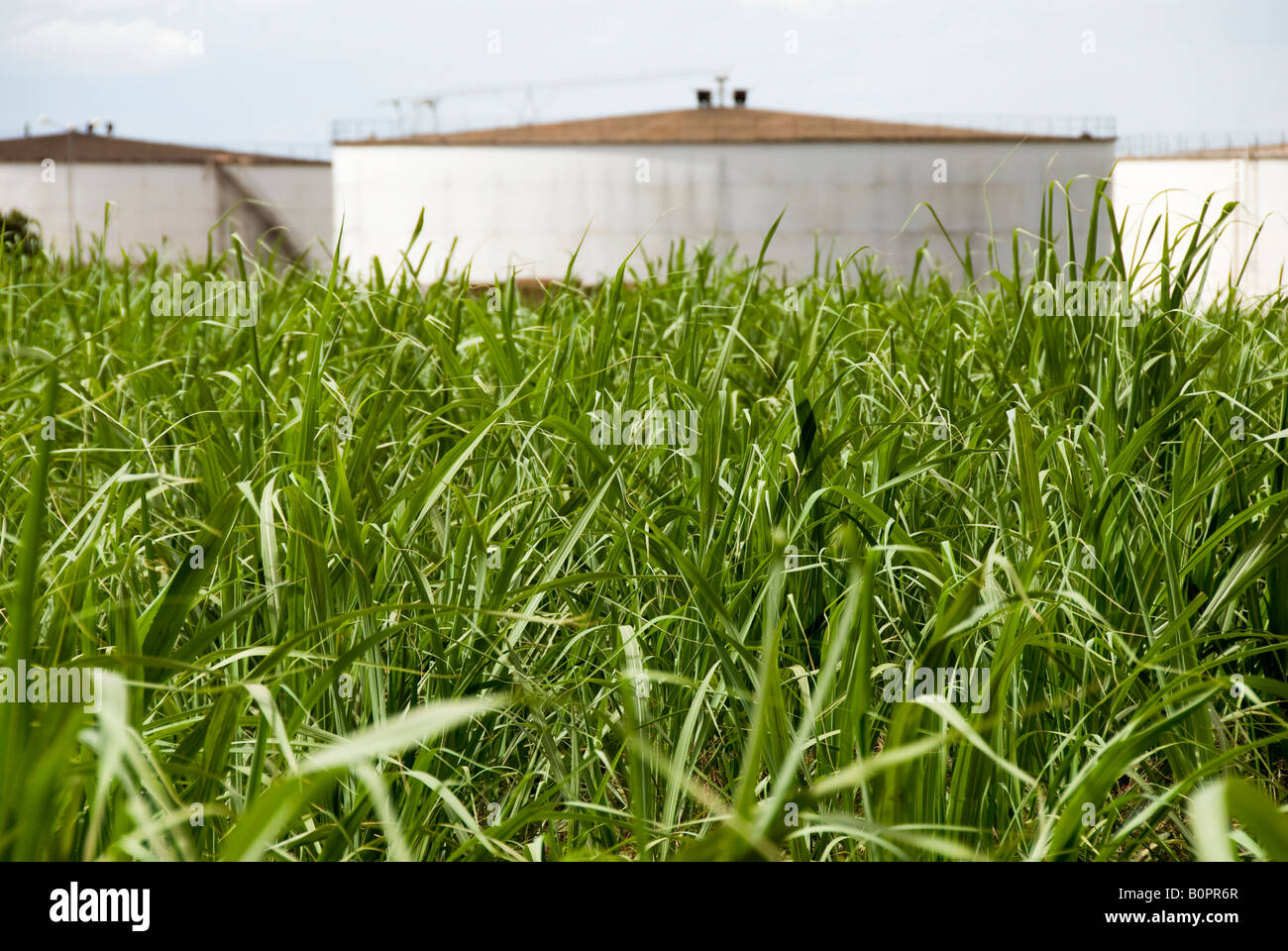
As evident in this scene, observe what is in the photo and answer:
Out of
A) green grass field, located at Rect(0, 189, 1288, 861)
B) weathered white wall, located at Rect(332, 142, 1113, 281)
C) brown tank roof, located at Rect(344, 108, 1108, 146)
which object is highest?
brown tank roof, located at Rect(344, 108, 1108, 146)

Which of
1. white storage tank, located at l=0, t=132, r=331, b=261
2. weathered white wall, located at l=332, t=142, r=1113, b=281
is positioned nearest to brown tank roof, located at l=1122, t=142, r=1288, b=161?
weathered white wall, located at l=332, t=142, r=1113, b=281

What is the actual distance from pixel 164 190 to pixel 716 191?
16395 millimetres

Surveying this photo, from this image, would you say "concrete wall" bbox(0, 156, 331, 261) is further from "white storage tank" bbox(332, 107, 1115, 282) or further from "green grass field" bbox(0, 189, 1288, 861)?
"green grass field" bbox(0, 189, 1288, 861)

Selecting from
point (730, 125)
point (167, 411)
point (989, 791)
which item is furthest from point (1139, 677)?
point (730, 125)

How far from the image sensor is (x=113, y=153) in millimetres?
31734

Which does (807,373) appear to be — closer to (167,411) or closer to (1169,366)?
(1169,366)

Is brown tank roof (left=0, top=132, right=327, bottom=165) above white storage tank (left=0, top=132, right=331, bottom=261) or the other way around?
above

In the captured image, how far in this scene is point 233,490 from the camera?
1.27 meters

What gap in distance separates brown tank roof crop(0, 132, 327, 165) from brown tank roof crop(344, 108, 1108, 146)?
693 cm

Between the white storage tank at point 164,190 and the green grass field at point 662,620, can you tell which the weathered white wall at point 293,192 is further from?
the green grass field at point 662,620

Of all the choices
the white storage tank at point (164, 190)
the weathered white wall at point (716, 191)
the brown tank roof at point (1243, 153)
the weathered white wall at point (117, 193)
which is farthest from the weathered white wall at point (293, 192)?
the brown tank roof at point (1243, 153)

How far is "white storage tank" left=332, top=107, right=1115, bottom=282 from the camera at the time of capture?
2338cm

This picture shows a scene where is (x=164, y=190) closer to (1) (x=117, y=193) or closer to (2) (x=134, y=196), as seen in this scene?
(2) (x=134, y=196)
